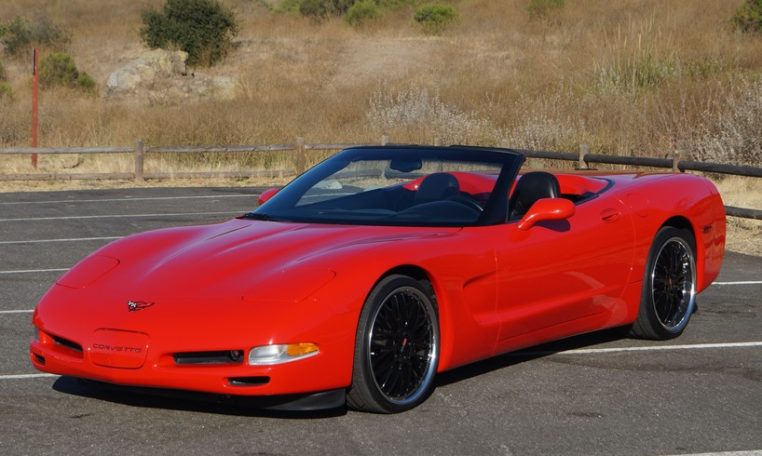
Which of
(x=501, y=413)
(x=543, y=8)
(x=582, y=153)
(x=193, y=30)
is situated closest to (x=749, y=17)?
(x=543, y=8)

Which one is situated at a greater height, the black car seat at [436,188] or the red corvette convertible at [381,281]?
the black car seat at [436,188]

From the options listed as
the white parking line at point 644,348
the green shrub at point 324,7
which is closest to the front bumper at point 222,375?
the white parking line at point 644,348

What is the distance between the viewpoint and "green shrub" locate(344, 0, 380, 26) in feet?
184

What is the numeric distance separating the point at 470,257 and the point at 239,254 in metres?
1.21

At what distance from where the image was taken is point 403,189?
24.5 ft

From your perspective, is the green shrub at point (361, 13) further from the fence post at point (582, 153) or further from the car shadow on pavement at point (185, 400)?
the car shadow on pavement at point (185, 400)

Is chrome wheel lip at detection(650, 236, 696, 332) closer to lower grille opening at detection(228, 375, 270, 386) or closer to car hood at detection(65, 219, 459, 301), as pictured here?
car hood at detection(65, 219, 459, 301)

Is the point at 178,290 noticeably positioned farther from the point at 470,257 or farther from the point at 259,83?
the point at 259,83

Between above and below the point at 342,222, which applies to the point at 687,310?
below

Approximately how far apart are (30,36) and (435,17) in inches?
667

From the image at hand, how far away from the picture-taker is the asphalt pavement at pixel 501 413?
18.5ft

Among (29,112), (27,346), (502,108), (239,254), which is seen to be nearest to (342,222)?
(239,254)

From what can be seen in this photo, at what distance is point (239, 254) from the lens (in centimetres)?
650

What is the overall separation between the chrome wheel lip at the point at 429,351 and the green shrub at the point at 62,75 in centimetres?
3974
